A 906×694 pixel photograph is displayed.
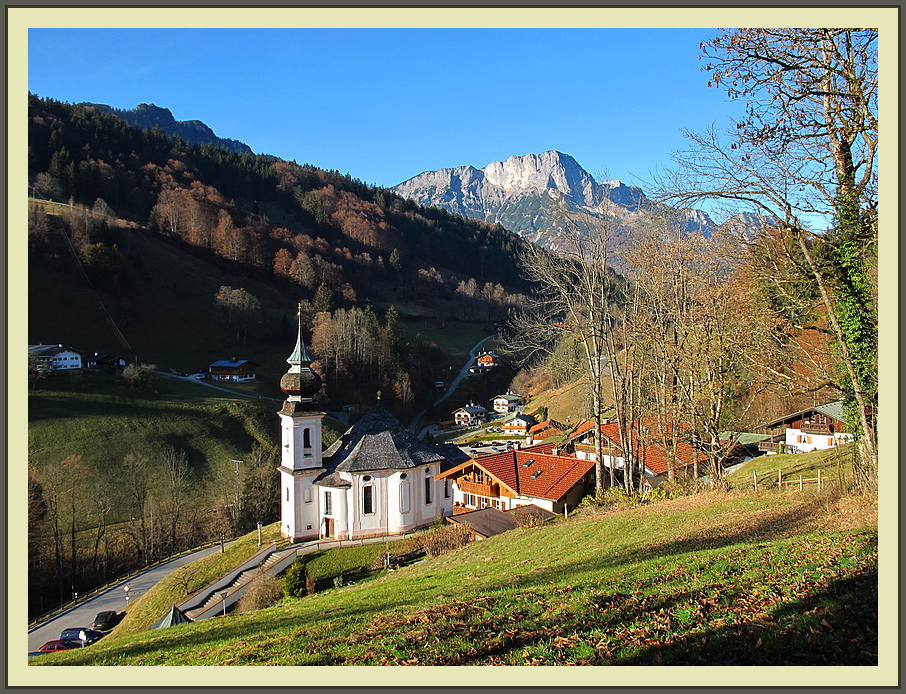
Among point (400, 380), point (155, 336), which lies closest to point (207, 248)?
point (155, 336)

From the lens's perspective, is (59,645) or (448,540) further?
(59,645)

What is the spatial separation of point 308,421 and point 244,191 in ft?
489

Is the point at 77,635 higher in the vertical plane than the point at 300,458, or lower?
lower

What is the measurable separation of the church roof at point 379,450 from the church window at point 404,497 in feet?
3.32

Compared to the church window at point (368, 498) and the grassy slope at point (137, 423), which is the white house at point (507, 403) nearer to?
the grassy slope at point (137, 423)

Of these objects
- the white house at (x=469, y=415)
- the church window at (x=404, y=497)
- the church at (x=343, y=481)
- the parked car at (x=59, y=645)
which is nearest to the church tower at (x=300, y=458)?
the church at (x=343, y=481)

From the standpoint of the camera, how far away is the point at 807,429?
39.5m

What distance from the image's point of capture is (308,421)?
33.3m

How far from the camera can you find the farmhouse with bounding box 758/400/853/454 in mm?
37406

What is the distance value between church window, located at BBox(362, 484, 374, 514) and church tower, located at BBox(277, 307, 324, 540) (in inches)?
107

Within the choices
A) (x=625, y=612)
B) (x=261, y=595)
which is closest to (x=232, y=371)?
(x=261, y=595)

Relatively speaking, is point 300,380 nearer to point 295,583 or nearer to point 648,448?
point 295,583

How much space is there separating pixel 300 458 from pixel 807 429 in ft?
108

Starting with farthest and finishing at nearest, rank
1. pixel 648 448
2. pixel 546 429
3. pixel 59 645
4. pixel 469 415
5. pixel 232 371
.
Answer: pixel 469 415 < pixel 232 371 < pixel 546 429 < pixel 648 448 < pixel 59 645
